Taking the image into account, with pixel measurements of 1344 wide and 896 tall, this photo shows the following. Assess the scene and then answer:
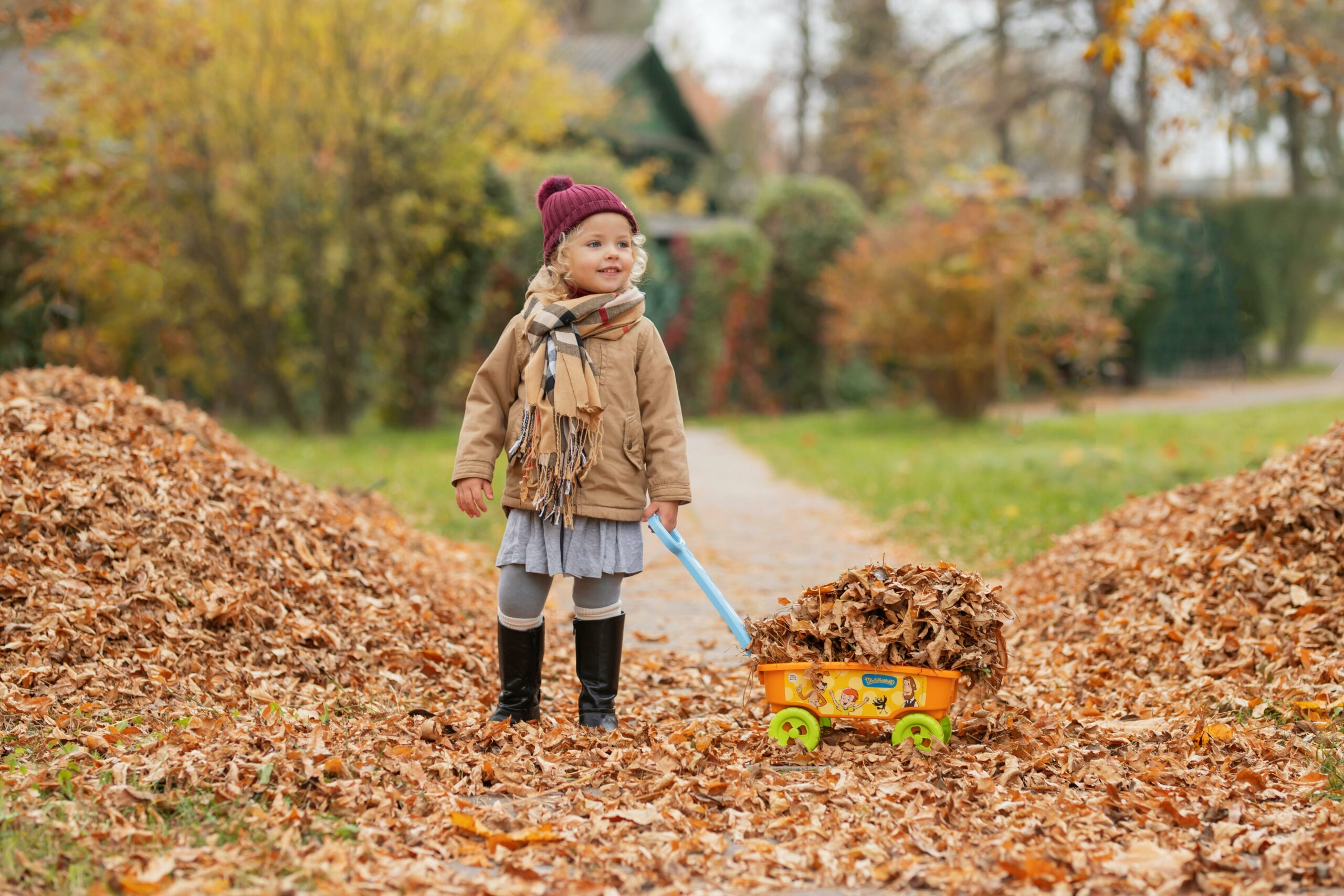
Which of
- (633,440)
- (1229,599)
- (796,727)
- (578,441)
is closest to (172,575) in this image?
(578,441)

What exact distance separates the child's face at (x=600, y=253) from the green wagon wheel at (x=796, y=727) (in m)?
1.34

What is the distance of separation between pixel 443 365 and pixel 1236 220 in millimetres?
15653

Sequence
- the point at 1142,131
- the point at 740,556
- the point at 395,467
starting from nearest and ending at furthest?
1. the point at 740,556
2. the point at 395,467
3. the point at 1142,131

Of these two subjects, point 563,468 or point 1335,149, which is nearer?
point 563,468

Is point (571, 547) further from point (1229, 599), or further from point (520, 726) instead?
point (1229, 599)

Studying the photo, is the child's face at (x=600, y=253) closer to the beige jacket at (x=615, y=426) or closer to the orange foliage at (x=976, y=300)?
the beige jacket at (x=615, y=426)

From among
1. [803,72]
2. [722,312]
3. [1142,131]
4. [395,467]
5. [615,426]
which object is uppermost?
[803,72]

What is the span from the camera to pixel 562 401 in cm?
350

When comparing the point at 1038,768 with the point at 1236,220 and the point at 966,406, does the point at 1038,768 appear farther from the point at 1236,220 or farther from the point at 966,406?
the point at 1236,220

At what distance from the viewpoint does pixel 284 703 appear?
3.75 metres

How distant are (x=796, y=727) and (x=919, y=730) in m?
0.34

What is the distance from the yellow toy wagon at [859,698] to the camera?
3.33 metres

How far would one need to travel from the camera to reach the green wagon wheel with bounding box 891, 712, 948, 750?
334 centimetres

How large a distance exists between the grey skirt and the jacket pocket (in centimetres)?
19
